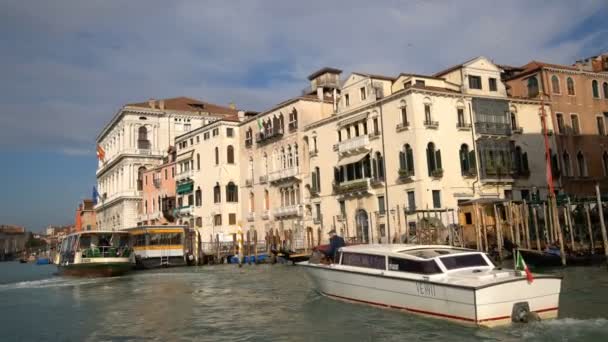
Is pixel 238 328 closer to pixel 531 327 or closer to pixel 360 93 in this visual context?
pixel 531 327

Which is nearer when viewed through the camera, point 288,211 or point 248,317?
point 248,317

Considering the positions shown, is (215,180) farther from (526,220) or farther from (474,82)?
(526,220)

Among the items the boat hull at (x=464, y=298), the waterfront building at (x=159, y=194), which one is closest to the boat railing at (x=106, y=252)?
the boat hull at (x=464, y=298)

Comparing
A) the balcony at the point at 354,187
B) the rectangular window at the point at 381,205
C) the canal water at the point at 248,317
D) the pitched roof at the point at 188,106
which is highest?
the pitched roof at the point at 188,106

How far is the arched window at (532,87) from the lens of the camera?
106 feet

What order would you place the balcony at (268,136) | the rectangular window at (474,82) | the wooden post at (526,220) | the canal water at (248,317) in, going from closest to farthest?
the canal water at (248,317)
the wooden post at (526,220)
the rectangular window at (474,82)
the balcony at (268,136)

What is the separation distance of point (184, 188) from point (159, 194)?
6.14 m

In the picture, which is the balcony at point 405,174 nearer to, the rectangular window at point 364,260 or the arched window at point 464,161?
the arched window at point 464,161

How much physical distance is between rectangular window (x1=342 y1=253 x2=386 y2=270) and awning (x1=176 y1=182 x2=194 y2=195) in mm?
32411

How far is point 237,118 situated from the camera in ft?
144

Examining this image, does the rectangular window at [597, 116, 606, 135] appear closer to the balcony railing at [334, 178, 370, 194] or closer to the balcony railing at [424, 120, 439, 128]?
the balcony railing at [424, 120, 439, 128]

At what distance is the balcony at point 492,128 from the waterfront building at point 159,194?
27911 mm

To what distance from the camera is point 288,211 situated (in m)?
37.4

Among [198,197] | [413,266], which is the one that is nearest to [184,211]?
[198,197]
